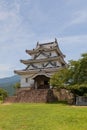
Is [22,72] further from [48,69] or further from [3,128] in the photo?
[3,128]

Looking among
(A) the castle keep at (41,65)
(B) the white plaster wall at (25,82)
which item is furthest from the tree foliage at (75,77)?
(B) the white plaster wall at (25,82)

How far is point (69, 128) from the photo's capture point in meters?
14.2

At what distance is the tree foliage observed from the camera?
30612 millimetres

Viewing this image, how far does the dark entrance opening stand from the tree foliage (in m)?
10.1

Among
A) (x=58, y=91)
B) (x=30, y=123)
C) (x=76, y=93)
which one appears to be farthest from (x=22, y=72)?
(x=30, y=123)

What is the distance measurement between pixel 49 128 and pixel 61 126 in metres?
0.80

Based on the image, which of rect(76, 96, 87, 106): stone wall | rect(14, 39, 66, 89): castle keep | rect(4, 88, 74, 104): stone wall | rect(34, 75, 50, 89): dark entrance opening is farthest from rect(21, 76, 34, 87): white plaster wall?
rect(76, 96, 87, 106): stone wall

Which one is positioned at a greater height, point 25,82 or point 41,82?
point 25,82

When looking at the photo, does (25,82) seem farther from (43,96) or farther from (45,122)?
(45,122)

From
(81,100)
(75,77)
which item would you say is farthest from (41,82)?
(81,100)

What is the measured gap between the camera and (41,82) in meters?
44.2

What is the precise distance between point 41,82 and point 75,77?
43.6ft

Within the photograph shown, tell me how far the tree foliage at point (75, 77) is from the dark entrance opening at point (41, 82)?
10.1 m

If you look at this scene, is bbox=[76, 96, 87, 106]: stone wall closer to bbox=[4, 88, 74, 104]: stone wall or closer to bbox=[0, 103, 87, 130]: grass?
bbox=[4, 88, 74, 104]: stone wall
